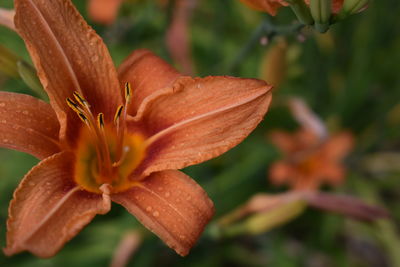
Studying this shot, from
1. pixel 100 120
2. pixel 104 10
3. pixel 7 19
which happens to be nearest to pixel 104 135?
pixel 100 120

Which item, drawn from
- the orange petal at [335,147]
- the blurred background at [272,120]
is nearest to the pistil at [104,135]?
the blurred background at [272,120]

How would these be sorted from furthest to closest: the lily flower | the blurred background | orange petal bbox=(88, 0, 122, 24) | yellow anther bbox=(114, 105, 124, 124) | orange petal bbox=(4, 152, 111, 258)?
the lily flower
orange petal bbox=(88, 0, 122, 24)
the blurred background
yellow anther bbox=(114, 105, 124, 124)
orange petal bbox=(4, 152, 111, 258)

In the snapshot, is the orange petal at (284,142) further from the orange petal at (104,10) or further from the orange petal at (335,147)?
the orange petal at (104,10)

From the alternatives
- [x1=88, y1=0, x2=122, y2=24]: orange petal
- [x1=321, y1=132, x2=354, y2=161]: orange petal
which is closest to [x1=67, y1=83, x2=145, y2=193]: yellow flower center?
[x1=88, y1=0, x2=122, y2=24]: orange petal

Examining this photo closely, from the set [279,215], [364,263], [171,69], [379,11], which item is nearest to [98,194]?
[171,69]

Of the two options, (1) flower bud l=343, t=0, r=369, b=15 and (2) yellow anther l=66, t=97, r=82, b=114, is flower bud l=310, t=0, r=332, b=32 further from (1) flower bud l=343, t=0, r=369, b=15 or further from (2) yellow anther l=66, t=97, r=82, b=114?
(2) yellow anther l=66, t=97, r=82, b=114

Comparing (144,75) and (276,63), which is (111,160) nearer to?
(144,75)
